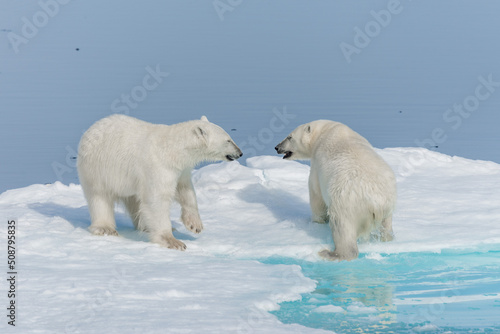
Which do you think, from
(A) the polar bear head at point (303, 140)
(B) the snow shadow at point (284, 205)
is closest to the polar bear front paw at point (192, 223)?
(B) the snow shadow at point (284, 205)

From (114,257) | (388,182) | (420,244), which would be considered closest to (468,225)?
(420,244)

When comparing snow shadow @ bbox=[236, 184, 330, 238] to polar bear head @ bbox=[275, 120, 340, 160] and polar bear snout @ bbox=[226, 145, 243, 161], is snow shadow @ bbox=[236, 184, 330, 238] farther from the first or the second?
polar bear snout @ bbox=[226, 145, 243, 161]

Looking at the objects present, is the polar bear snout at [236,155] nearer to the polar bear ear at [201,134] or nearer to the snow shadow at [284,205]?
the polar bear ear at [201,134]

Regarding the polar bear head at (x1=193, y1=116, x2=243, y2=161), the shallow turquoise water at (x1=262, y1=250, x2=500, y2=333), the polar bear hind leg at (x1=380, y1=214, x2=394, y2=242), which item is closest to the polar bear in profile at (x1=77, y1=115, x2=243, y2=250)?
the polar bear head at (x1=193, y1=116, x2=243, y2=161)

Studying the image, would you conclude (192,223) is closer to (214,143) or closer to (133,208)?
(133,208)

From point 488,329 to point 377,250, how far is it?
6.41 ft

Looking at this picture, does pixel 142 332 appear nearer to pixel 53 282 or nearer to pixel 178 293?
pixel 178 293

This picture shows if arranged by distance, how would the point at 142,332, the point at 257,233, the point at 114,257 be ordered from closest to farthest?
the point at 142,332 < the point at 114,257 < the point at 257,233

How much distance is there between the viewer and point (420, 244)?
20.8ft

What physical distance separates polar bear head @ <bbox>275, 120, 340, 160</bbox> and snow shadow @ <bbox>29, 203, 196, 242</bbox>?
61.4 inches

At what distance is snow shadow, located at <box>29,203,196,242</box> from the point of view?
6.88 meters

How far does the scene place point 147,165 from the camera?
Result: 20.7 feet

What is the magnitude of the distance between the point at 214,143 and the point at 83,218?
6.80ft

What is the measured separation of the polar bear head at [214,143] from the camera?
6352 mm
